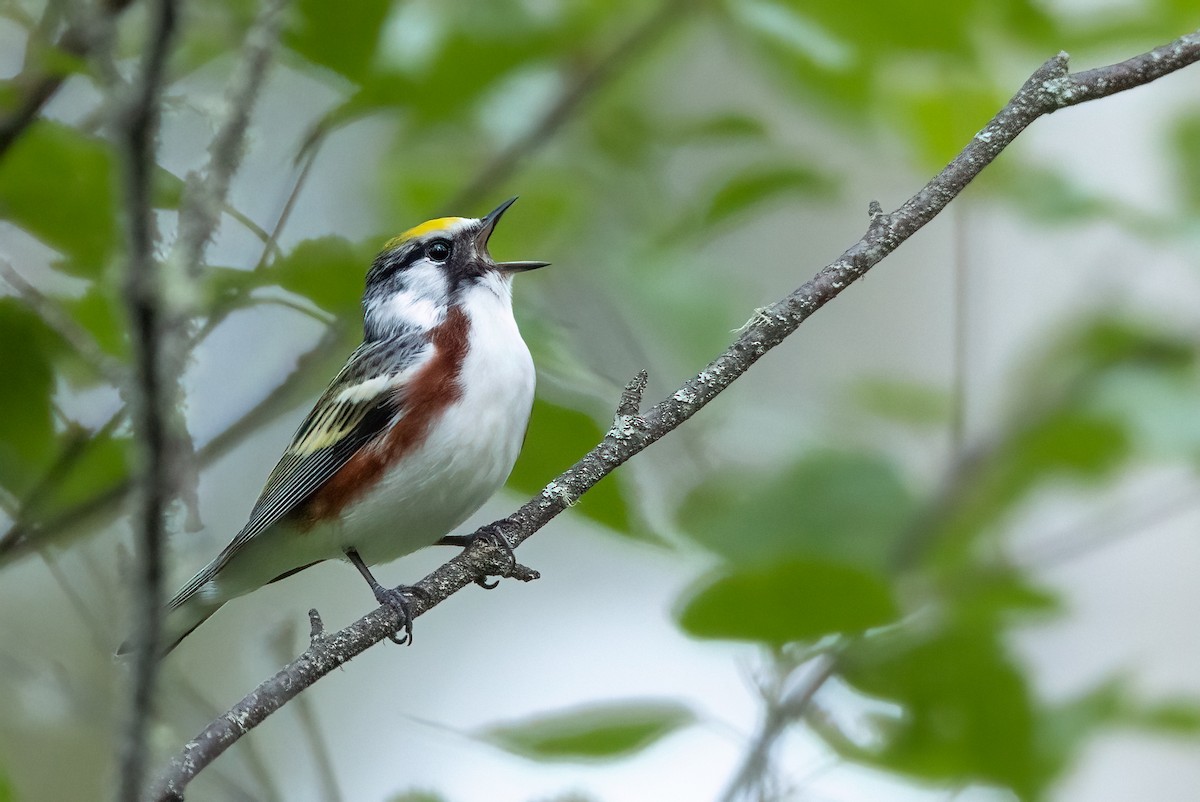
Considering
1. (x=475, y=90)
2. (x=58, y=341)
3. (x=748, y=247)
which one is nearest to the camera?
(x=58, y=341)

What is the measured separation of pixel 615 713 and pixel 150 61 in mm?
1285

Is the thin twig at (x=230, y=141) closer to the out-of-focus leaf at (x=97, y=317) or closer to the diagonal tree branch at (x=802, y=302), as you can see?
the diagonal tree branch at (x=802, y=302)

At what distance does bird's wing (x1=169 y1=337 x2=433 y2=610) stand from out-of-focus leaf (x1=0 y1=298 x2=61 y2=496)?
25.7 inches

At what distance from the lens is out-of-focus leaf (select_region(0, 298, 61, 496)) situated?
176cm

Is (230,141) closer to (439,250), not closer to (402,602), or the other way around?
(402,602)

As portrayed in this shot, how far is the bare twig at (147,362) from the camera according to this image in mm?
723

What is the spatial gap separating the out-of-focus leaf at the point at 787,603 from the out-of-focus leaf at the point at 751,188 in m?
0.85

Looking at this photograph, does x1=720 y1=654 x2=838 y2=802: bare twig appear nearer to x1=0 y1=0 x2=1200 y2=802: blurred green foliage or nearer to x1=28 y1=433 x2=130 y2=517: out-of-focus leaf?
x1=0 y1=0 x2=1200 y2=802: blurred green foliage

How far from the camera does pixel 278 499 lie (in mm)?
2492

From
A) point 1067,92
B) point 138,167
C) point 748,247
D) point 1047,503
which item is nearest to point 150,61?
point 138,167

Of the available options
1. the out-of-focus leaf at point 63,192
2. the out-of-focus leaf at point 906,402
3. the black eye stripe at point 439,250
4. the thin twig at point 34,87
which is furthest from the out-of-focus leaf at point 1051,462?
the thin twig at point 34,87

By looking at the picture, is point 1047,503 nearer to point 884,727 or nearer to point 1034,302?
point 884,727

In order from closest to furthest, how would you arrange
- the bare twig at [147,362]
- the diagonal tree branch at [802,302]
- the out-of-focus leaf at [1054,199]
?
the bare twig at [147,362], the diagonal tree branch at [802,302], the out-of-focus leaf at [1054,199]

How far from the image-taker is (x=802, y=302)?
1.43 metres
